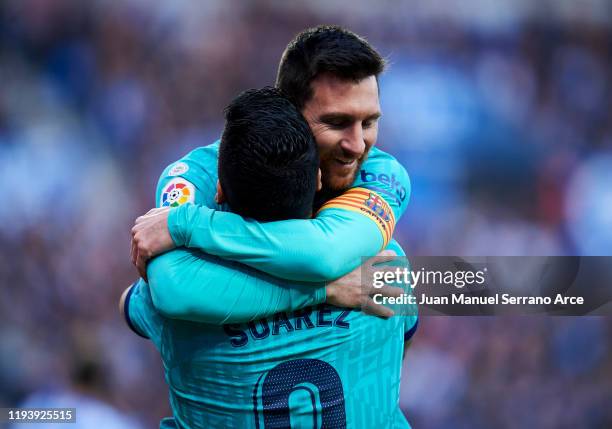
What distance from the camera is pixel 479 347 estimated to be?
5289 mm

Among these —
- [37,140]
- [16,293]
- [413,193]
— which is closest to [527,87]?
[413,193]

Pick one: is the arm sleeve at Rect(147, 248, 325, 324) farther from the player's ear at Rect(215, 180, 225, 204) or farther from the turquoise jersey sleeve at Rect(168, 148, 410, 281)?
the player's ear at Rect(215, 180, 225, 204)

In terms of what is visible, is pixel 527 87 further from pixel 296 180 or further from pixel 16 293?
pixel 296 180

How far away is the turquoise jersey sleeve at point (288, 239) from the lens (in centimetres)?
179

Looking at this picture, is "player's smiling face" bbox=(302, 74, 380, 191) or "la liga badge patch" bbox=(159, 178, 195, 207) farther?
"player's smiling face" bbox=(302, 74, 380, 191)

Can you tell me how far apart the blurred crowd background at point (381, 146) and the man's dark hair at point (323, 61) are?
2.91m

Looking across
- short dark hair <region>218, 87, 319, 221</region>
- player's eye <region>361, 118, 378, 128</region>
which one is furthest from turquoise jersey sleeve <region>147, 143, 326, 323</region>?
player's eye <region>361, 118, 378, 128</region>

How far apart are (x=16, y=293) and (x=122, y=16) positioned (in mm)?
2102

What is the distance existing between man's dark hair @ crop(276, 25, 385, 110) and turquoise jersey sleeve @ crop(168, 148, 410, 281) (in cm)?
42

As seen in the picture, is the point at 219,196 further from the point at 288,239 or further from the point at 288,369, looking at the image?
the point at 288,369

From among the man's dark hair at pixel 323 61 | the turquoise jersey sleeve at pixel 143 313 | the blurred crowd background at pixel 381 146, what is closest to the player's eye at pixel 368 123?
the man's dark hair at pixel 323 61

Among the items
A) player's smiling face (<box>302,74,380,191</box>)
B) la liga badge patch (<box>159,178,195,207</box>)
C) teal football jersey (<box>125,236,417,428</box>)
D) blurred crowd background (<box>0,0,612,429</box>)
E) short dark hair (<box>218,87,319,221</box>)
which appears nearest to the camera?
short dark hair (<box>218,87,319,221</box>)

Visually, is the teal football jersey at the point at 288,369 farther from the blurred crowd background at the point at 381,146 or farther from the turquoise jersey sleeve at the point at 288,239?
the blurred crowd background at the point at 381,146

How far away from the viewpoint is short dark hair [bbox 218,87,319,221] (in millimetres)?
1771
